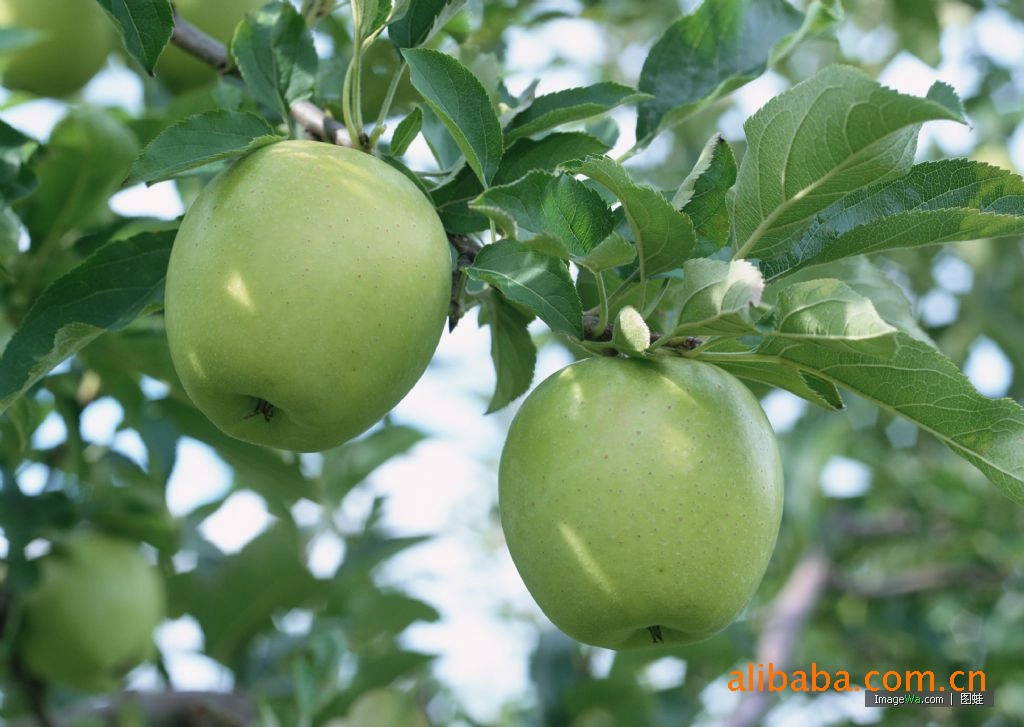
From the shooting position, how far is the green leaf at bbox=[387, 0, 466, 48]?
1143mm

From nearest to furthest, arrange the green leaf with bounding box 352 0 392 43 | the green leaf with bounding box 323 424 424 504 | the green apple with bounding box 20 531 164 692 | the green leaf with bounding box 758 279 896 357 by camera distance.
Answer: the green leaf with bounding box 758 279 896 357
the green leaf with bounding box 352 0 392 43
the green apple with bounding box 20 531 164 692
the green leaf with bounding box 323 424 424 504

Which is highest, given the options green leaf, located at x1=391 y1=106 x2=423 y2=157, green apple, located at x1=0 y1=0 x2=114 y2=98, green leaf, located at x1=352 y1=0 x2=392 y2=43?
green leaf, located at x1=352 y1=0 x2=392 y2=43

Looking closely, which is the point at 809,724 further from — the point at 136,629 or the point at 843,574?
the point at 136,629

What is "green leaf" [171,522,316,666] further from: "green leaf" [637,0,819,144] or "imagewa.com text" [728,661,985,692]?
"green leaf" [637,0,819,144]

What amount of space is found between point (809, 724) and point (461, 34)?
8.26 feet

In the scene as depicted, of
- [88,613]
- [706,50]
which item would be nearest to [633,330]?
[706,50]

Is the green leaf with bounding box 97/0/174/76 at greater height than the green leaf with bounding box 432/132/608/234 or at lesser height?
greater

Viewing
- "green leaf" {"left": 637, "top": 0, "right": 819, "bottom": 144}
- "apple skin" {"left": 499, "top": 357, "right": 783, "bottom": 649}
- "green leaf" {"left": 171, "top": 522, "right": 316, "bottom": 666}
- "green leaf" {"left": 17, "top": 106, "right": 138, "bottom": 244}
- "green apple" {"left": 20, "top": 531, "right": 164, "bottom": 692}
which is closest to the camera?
"apple skin" {"left": 499, "top": 357, "right": 783, "bottom": 649}

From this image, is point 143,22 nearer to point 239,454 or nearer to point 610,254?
point 610,254

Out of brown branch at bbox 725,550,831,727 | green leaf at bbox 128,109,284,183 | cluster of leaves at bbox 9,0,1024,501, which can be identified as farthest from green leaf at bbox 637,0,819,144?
brown branch at bbox 725,550,831,727

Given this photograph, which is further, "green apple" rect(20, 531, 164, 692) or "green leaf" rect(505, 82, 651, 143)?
"green apple" rect(20, 531, 164, 692)

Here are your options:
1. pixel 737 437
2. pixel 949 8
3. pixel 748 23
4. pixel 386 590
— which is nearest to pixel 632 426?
pixel 737 437

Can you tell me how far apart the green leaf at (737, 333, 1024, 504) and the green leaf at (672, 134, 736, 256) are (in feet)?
0.48

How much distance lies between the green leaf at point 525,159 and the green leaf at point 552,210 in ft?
0.53
